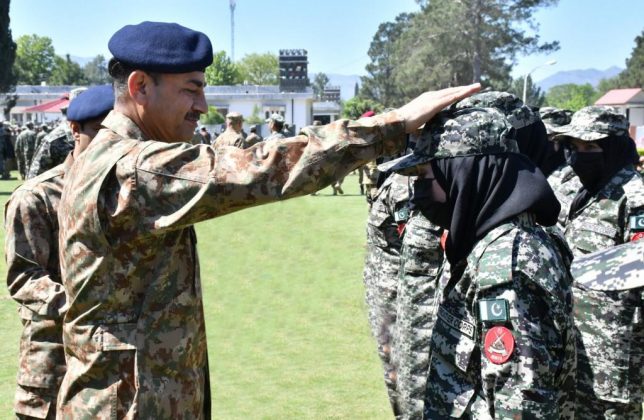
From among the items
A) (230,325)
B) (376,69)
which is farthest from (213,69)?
(230,325)

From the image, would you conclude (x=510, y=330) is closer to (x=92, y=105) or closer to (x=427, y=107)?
(x=427, y=107)

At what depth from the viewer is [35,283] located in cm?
323

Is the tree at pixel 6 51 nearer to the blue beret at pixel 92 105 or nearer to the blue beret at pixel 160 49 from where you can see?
the blue beret at pixel 92 105

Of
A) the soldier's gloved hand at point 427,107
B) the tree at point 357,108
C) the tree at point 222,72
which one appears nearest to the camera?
the soldier's gloved hand at point 427,107

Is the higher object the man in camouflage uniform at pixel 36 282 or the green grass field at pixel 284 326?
the man in camouflage uniform at pixel 36 282

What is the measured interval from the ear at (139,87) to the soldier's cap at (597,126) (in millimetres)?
3092

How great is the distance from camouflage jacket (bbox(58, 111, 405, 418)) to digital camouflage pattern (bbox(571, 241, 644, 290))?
26.3 inches

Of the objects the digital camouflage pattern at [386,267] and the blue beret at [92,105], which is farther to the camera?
the digital camouflage pattern at [386,267]

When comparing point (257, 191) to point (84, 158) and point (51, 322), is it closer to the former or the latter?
point (84, 158)

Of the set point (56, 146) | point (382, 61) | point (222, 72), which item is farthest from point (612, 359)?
point (222, 72)

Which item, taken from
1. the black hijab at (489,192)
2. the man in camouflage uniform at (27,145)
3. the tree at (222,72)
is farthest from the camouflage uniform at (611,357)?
the tree at (222,72)

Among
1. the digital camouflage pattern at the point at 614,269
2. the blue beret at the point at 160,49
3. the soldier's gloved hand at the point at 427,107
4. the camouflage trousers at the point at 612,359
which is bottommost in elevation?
the camouflage trousers at the point at 612,359

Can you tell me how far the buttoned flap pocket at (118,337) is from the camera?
2238mm

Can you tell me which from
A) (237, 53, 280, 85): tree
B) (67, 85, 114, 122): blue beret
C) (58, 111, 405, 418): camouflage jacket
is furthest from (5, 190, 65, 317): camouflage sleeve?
(237, 53, 280, 85): tree
